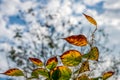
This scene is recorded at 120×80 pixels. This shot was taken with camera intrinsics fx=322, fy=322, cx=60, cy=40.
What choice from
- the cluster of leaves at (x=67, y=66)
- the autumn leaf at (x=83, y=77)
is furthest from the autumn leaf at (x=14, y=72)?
the autumn leaf at (x=83, y=77)

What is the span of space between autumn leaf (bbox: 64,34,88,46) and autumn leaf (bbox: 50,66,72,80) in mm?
122

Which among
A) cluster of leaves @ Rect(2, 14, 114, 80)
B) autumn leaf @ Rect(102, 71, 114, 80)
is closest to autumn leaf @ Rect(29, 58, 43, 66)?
cluster of leaves @ Rect(2, 14, 114, 80)

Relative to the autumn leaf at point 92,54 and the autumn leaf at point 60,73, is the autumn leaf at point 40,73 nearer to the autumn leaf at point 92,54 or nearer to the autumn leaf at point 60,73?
the autumn leaf at point 60,73

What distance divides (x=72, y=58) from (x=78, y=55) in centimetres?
2

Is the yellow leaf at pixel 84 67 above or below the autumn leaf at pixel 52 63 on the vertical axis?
below

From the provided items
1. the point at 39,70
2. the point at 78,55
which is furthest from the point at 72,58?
the point at 39,70

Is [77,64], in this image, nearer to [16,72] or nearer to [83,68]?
[83,68]

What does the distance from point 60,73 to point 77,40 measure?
152mm

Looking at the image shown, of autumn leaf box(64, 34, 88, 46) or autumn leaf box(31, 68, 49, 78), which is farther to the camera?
autumn leaf box(31, 68, 49, 78)

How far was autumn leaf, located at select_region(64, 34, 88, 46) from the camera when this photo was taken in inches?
40.8

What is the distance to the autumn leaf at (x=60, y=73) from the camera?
1.12 meters

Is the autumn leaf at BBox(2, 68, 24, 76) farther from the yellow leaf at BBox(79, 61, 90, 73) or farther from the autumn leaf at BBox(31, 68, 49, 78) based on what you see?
the yellow leaf at BBox(79, 61, 90, 73)

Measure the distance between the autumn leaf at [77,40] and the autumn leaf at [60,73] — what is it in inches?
4.8

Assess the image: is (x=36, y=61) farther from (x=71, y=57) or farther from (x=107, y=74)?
(x=107, y=74)
